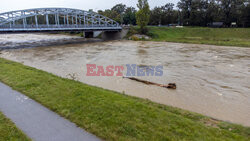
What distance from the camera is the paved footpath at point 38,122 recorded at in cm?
418

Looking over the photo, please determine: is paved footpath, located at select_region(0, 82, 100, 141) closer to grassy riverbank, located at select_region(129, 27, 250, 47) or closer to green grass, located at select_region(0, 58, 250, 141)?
green grass, located at select_region(0, 58, 250, 141)

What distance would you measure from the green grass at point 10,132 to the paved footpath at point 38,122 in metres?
0.12

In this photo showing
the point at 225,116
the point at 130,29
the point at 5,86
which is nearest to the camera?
the point at 225,116

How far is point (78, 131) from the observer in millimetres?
4398

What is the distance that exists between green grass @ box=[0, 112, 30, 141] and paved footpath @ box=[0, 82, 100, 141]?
0.39 ft

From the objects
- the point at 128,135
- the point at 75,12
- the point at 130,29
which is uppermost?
the point at 75,12

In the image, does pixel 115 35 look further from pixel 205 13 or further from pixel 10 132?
pixel 10 132

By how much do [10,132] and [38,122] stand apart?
0.68 meters

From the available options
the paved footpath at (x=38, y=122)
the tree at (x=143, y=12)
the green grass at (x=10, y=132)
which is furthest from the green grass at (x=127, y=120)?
the tree at (x=143, y=12)

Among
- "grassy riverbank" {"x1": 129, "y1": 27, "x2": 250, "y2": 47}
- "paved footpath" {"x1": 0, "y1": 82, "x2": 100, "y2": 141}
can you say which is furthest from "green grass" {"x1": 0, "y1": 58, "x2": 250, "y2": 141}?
"grassy riverbank" {"x1": 129, "y1": 27, "x2": 250, "y2": 47}

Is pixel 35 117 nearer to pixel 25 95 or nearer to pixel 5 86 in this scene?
pixel 25 95

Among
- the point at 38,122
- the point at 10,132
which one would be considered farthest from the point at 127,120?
the point at 10,132

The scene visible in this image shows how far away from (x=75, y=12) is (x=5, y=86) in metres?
42.5

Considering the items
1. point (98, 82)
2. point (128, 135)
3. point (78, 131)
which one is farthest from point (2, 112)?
point (98, 82)
